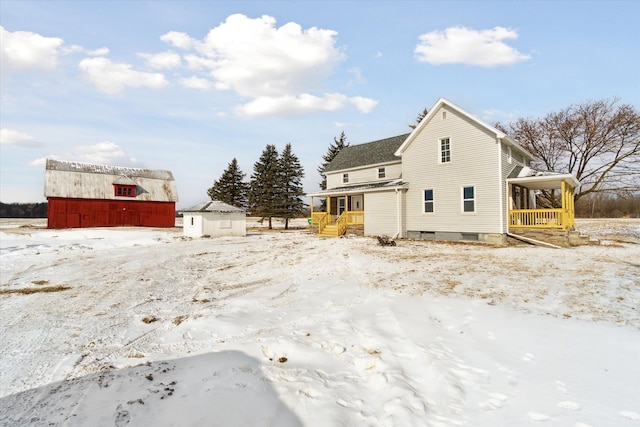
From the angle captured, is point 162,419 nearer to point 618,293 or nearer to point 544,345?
point 544,345

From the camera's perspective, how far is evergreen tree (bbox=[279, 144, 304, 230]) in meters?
37.0

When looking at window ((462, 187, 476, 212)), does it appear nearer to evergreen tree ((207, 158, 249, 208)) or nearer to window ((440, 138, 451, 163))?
window ((440, 138, 451, 163))

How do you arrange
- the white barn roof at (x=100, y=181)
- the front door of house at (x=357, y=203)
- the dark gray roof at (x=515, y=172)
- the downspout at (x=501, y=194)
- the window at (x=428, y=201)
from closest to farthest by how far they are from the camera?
the downspout at (x=501, y=194)
the dark gray roof at (x=515, y=172)
the window at (x=428, y=201)
the front door of house at (x=357, y=203)
the white barn roof at (x=100, y=181)

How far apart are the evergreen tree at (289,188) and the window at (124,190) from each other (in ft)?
54.3

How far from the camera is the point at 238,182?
181 feet

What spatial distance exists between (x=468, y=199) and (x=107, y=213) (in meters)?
35.0

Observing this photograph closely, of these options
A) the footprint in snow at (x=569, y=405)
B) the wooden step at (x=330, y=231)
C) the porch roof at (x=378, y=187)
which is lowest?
the footprint in snow at (x=569, y=405)

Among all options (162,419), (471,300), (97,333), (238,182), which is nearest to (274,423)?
(162,419)

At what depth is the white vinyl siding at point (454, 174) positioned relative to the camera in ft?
56.2

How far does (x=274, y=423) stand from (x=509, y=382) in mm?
2831

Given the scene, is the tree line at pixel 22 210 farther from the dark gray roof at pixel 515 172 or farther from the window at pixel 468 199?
the dark gray roof at pixel 515 172

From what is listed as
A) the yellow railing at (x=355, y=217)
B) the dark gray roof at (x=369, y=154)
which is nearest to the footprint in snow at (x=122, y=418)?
the yellow railing at (x=355, y=217)

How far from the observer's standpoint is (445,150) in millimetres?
19000

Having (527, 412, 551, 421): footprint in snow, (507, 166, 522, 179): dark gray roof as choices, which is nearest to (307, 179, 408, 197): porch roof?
(507, 166, 522, 179): dark gray roof
